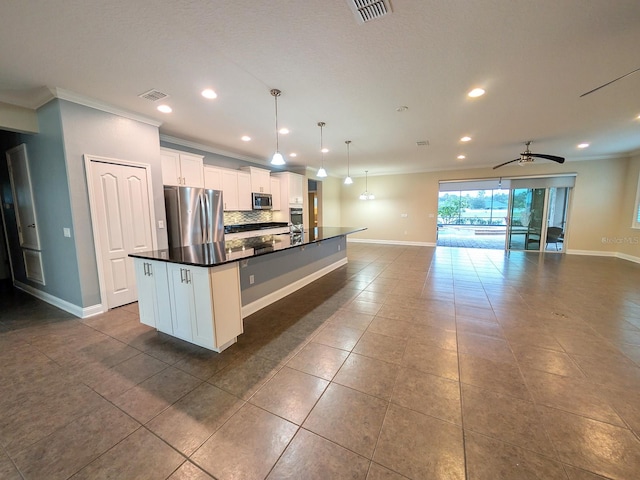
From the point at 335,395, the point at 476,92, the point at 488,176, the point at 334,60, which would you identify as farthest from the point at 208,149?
the point at 488,176

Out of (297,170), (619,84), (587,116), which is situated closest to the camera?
(619,84)

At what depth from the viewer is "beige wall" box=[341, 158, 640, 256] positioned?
21.2 ft

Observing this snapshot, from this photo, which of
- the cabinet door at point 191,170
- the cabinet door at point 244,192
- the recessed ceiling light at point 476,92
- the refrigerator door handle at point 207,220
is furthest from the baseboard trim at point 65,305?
the recessed ceiling light at point 476,92

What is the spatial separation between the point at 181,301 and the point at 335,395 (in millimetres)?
1628

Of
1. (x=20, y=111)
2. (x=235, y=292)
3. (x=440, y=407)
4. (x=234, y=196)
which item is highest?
(x=20, y=111)

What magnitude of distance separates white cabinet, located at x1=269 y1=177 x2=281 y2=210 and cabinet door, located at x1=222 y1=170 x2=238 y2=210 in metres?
1.27

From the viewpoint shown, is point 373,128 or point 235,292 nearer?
point 235,292

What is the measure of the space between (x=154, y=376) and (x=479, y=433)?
234 centimetres

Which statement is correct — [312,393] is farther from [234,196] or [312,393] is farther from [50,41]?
[234,196]

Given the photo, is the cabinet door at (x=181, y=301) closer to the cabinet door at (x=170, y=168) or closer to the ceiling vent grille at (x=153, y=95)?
the ceiling vent grille at (x=153, y=95)

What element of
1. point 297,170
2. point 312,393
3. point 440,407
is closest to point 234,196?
point 297,170

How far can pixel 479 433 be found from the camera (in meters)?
1.45

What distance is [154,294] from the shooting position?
8.29ft

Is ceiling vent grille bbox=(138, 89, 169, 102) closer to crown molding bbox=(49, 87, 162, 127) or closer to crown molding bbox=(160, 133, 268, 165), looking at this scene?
crown molding bbox=(49, 87, 162, 127)
